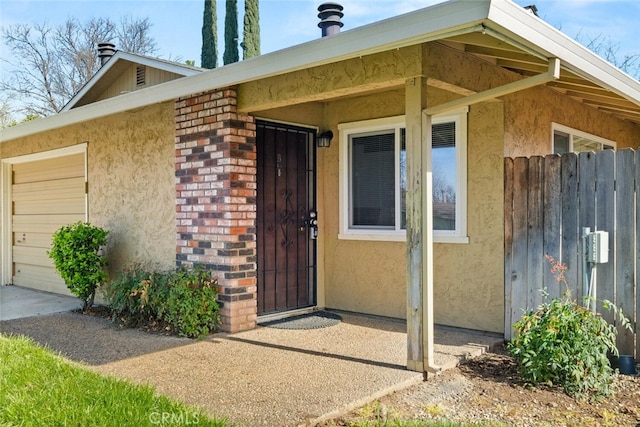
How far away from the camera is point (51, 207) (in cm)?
899

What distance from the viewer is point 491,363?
4.82 m

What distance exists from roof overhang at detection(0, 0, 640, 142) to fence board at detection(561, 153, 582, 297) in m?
0.82

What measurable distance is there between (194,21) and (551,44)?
19.7 metres

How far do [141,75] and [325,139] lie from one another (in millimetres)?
3944

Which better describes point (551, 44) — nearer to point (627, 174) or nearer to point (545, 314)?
point (627, 174)

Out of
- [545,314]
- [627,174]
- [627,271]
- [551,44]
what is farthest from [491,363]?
[551,44]

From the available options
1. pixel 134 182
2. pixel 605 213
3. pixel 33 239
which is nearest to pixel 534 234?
pixel 605 213

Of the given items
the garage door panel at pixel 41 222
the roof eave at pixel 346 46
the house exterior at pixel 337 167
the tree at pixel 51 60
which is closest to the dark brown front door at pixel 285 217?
the house exterior at pixel 337 167

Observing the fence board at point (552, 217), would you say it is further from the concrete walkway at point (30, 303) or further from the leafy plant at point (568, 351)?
the concrete walkway at point (30, 303)

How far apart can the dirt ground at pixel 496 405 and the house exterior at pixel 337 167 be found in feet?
2.19

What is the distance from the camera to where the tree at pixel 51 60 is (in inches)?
819

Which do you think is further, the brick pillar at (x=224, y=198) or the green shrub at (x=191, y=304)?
the brick pillar at (x=224, y=198)

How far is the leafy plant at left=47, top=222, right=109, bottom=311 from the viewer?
695 cm

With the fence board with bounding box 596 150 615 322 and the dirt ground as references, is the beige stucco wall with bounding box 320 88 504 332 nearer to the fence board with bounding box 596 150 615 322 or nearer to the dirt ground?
the fence board with bounding box 596 150 615 322
